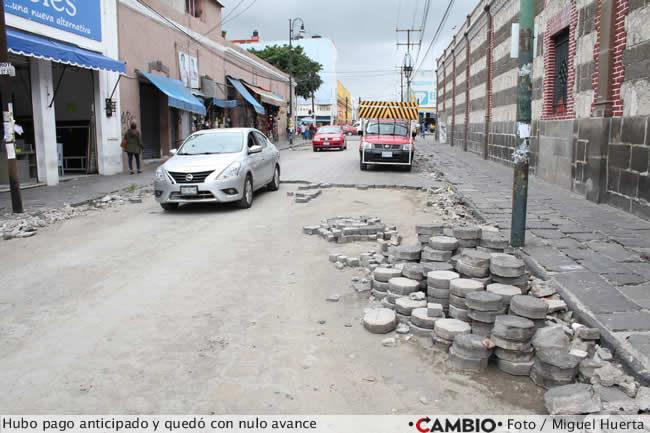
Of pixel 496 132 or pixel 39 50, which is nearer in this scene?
pixel 39 50

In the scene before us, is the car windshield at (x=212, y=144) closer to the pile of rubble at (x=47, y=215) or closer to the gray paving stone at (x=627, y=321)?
the pile of rubble at (x=47, y=215)

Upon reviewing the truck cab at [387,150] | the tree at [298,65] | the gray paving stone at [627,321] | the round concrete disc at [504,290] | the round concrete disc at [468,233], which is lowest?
the gray paving stone at [627,321]

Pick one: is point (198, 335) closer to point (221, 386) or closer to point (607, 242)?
point (221, 386)

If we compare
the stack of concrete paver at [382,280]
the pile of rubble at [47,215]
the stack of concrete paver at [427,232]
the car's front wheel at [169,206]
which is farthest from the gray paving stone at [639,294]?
the pile of rubble at [47,215]

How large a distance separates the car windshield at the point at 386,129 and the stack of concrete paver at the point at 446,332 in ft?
48.4

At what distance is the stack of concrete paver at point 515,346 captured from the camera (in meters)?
3.65

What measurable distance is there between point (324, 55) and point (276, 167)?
8119 centimetres

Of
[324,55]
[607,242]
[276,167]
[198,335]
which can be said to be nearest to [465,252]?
[198,335]

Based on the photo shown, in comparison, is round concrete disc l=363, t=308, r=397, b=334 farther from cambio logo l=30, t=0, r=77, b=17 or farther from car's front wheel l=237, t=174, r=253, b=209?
cambio logo l=30, t=0, r=77, b=17

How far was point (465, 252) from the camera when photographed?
4.77 m

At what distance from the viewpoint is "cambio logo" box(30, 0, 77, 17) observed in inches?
541

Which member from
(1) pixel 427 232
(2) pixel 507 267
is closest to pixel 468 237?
(1) pixel 427 232

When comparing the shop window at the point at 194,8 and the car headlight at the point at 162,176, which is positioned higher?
the shop window at the point at 194,8

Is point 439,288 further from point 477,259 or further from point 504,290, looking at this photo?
point 504,290
